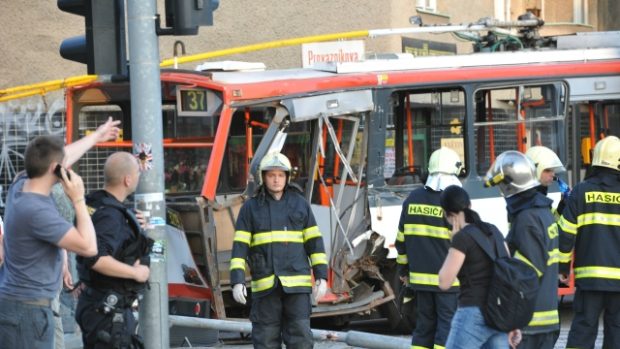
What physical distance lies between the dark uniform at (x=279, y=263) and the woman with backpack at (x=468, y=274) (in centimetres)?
194

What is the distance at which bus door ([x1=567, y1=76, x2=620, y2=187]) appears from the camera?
13531mm

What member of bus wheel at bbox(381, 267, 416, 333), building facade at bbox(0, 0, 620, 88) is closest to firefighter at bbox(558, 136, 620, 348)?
bus wheel at bbox(381, 267, 416, 333)

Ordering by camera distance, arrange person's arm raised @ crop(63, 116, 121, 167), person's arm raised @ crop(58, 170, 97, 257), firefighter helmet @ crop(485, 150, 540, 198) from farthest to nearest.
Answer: firefighter helmet @ crop(485, 150, 540, 198) → person's arm raised @ crop(63, 116, 121, 167) → person's arm raised @ crop(58, 170, 97, 257)

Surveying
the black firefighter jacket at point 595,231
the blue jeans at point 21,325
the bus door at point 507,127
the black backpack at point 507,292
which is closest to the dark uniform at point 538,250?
the black backpack at point 507,292

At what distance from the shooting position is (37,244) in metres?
6.64

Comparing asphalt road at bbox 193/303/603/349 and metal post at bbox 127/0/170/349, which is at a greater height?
metal post at bbox 127/0/170/349

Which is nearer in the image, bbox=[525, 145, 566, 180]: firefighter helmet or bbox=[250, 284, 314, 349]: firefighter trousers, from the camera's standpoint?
bbox=[250, 284, 314, 349]: firefighter trousers

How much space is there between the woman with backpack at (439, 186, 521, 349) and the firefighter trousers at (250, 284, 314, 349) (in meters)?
1.92

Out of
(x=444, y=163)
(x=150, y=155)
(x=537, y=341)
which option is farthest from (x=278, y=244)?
(x=537, y=341)

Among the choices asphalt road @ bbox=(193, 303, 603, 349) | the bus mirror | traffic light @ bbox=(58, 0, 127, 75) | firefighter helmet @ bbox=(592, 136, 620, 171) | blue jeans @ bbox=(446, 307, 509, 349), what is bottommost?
asphalt road @ bbox=(193, 303, 603, 349)

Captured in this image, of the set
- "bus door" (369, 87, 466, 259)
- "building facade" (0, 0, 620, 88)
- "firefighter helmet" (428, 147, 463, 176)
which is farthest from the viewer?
"building facade" (0, 0, 620, 88)

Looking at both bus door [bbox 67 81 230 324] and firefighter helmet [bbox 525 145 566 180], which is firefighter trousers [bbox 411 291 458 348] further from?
bus door [bbox 67 81 230 324]

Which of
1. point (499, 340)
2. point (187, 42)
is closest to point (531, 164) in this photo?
point (499, 340)

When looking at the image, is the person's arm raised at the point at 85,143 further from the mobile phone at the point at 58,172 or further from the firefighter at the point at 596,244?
the firefighter at the point at 596,244
